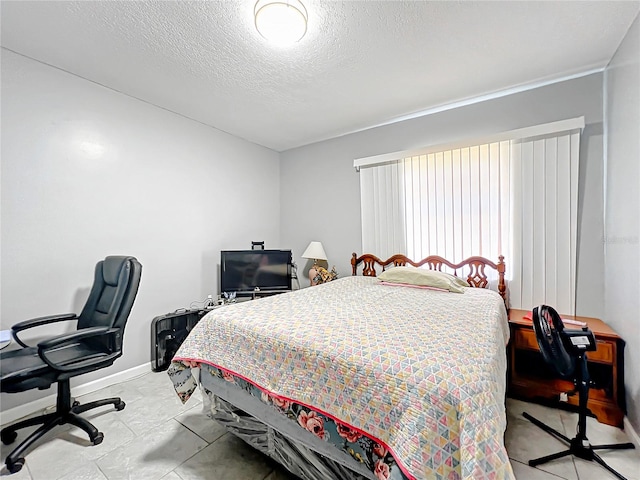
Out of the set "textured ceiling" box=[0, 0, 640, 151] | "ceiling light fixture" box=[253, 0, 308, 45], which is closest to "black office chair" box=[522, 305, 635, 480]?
"textured ceiling" box=[0, 0, 640, 151]

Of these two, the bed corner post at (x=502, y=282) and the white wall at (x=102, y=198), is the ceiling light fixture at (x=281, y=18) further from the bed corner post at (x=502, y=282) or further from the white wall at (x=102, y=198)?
the bed corner post at (x=502, y=282)

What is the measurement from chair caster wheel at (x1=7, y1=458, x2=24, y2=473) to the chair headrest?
1.08 metres

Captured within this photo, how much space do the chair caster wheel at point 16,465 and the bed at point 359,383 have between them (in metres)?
0.89

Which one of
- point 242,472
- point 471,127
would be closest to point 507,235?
point 471,127

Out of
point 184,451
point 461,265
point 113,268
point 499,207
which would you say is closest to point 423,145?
point 499,207

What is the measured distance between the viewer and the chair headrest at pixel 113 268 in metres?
2.13

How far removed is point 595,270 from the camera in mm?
2428

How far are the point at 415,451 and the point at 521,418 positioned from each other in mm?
1741

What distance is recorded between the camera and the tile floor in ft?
5.24

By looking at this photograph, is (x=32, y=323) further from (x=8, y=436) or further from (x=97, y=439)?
(x=97, y=439)

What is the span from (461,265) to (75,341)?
10.7 ft

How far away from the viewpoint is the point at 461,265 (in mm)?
2961

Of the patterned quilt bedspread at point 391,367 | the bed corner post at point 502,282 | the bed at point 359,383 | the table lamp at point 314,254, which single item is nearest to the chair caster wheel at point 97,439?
the bed at point 359,383

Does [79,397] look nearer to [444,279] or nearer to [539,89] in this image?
[444,279]
